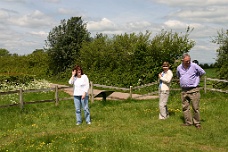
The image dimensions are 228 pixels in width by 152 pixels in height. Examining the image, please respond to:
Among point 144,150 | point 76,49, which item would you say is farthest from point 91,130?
point 76,49

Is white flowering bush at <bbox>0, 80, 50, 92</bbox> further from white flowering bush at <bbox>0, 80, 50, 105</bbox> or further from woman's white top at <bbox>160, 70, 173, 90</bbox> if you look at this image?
woman's white top at <bbox>160, 70, 173, 90</bbox>

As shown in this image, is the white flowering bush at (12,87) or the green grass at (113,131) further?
the white flowering bush at (12,87)

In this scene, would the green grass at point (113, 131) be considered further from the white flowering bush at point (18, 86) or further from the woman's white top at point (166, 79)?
the white flowering bush at point (18, 86)

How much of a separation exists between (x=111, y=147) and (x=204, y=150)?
→ 204 cm

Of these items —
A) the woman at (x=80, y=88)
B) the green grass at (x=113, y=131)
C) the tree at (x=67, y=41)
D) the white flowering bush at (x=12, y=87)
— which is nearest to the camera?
the green grass at (x=113, y=131)

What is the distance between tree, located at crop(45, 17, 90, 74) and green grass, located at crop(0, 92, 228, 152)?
21044mm

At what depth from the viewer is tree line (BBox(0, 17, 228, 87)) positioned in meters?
23.5

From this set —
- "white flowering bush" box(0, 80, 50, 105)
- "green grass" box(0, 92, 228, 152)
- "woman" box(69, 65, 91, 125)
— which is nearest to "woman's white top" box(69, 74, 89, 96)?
"woman" box(69, 65, 91, 125)

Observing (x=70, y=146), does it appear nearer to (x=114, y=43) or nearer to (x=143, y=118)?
(x=143, y=118)

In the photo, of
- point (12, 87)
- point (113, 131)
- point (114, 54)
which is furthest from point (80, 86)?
point (114, 54)

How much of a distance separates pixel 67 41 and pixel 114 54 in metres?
9.79

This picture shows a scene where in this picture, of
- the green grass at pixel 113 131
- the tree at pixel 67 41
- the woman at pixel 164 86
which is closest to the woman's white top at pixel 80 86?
the green grass at pixel 113 131

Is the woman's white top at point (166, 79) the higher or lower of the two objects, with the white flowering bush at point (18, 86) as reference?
higher

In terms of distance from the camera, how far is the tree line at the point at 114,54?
23.5 metres
